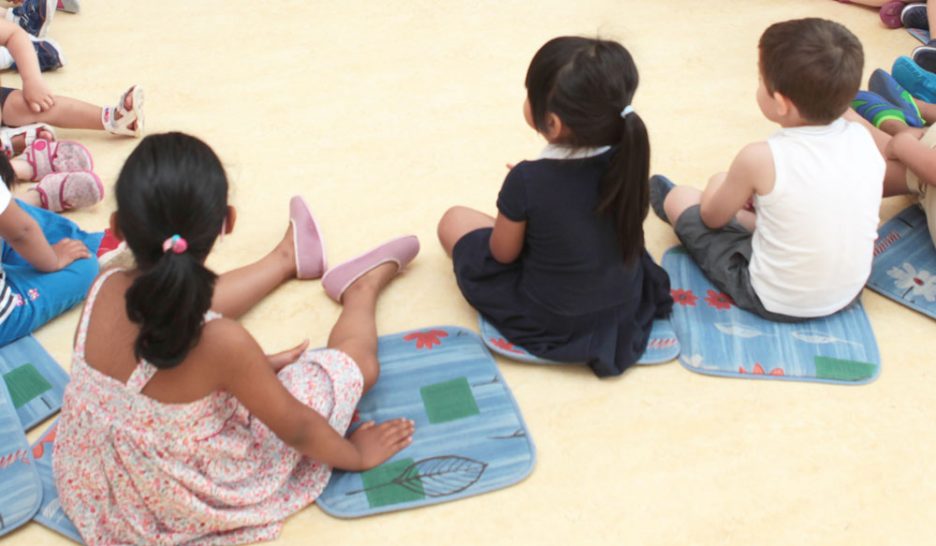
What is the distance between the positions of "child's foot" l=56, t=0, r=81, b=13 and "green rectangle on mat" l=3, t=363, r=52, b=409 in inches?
60.7

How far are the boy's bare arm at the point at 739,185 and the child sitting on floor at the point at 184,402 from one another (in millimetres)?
724

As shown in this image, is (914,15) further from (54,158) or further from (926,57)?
(54,158)

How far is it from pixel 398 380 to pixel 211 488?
404mm

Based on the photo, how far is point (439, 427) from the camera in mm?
1530

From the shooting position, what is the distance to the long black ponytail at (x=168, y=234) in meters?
1.11

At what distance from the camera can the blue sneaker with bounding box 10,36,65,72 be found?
249cm

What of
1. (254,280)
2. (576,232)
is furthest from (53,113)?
(576,232)

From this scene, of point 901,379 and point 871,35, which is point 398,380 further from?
point 871,35

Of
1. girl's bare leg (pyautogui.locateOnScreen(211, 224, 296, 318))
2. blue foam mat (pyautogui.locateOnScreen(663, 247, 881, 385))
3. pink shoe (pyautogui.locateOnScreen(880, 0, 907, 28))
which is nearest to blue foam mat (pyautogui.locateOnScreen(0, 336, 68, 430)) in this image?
girl's bare leg (pyautogui.locateOnScreen(211, 224, 296, 318))

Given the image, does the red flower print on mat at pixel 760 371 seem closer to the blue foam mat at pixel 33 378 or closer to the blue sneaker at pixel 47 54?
the blue foam mat at pixel 33 378

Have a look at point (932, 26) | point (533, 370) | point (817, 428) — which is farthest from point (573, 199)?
point (932, 26)

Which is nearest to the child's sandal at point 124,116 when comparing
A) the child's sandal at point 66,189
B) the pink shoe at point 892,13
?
the child's sandal at point 66,189

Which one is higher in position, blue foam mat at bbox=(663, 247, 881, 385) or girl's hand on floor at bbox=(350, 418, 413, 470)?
girl's hand on floor at bbox=(350, 418, 413, 470)

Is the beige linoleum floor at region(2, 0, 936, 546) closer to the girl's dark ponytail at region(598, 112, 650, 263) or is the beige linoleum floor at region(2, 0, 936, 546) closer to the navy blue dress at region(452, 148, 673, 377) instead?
the navy blue dress at region(452, 148, 673, 377)
